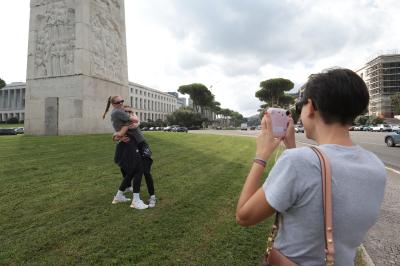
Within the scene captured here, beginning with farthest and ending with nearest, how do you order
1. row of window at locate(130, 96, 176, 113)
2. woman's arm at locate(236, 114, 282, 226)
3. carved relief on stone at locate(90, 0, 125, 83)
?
row of window at locate(130, 96, 176, 113) → carved relief on stone at locate(90, 0, 125, 83) → woman's arm at locate(236, 114, 282, 226)

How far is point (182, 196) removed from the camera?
6.14 meters

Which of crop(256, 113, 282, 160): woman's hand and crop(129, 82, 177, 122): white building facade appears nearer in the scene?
crop(256, 113, 282, 160): woman's hand

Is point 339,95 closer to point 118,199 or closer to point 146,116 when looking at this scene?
point 118,199

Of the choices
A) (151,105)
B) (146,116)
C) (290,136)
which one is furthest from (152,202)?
(151,105)

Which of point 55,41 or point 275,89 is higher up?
point 275,89

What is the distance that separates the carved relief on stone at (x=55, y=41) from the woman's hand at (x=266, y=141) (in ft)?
71.9

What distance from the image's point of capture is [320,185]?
1274mm

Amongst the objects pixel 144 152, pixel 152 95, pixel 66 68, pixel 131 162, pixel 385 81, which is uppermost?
pixel 385 81

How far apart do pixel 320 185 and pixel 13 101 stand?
11802 centimetres

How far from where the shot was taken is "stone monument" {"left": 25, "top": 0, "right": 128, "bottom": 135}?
21.5 metres

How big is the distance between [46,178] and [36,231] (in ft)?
11.9

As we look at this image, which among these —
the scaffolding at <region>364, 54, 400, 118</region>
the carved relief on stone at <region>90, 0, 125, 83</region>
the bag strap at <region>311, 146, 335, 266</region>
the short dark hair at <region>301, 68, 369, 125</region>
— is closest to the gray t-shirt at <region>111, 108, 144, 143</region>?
the short dark hair at <region>301, 68, 369, 125</region>

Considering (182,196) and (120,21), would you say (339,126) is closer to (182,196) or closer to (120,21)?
(182,196)

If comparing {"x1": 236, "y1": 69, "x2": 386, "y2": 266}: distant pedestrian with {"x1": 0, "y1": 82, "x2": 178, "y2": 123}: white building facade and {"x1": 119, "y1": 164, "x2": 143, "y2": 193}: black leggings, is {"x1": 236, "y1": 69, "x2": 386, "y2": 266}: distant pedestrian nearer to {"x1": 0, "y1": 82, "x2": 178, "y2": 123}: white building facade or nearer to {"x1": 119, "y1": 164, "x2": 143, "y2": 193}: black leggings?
{"x1": 119, "y1": 164, "x2": 143, "y2": 193}: black leggings
